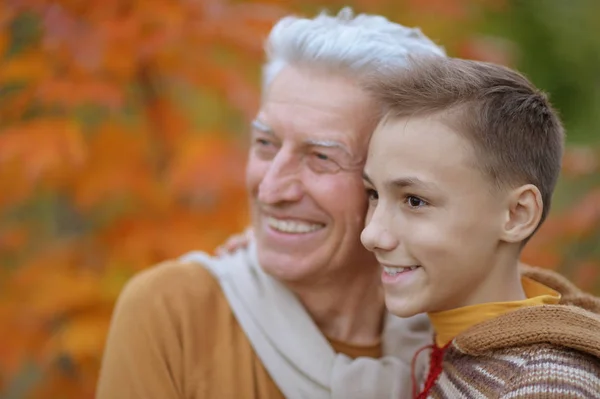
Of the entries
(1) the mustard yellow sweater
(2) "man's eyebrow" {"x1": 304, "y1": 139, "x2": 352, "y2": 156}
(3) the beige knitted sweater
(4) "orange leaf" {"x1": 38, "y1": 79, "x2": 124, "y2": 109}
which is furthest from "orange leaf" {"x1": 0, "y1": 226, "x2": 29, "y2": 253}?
(3) the beige knitted sweater

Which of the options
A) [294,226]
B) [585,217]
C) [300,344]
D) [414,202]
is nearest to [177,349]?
[300,344]

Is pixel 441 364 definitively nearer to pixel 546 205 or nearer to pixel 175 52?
pixel 546 205

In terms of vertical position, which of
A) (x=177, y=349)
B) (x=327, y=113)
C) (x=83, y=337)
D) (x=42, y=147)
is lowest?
(x=83, y=337)

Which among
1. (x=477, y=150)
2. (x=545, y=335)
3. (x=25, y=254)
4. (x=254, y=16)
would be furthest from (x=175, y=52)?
(x=545, y=335)

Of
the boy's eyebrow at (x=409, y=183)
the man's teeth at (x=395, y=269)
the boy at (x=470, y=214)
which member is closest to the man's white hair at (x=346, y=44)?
the boy at (x=470, y=214)

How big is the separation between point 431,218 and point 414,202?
58 mm

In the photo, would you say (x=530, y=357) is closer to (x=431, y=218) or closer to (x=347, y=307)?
(x=431, y=218)

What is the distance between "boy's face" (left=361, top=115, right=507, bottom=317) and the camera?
1737mm

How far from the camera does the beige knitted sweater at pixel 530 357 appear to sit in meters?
1.57

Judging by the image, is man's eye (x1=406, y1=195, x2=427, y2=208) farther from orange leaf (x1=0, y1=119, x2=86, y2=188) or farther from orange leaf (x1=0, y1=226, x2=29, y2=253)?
orange leaf (x1=0, y1=226, x2=29, y2=253)

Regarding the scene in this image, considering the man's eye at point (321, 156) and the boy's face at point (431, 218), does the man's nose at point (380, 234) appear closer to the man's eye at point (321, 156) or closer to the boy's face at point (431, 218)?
the boy's face at point (431, 218)

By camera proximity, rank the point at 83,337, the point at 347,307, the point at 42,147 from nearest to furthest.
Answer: the point at 347,307, the point at 42,147, the point at 83,337

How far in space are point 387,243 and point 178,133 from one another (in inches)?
61.7

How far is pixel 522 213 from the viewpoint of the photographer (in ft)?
5.87
